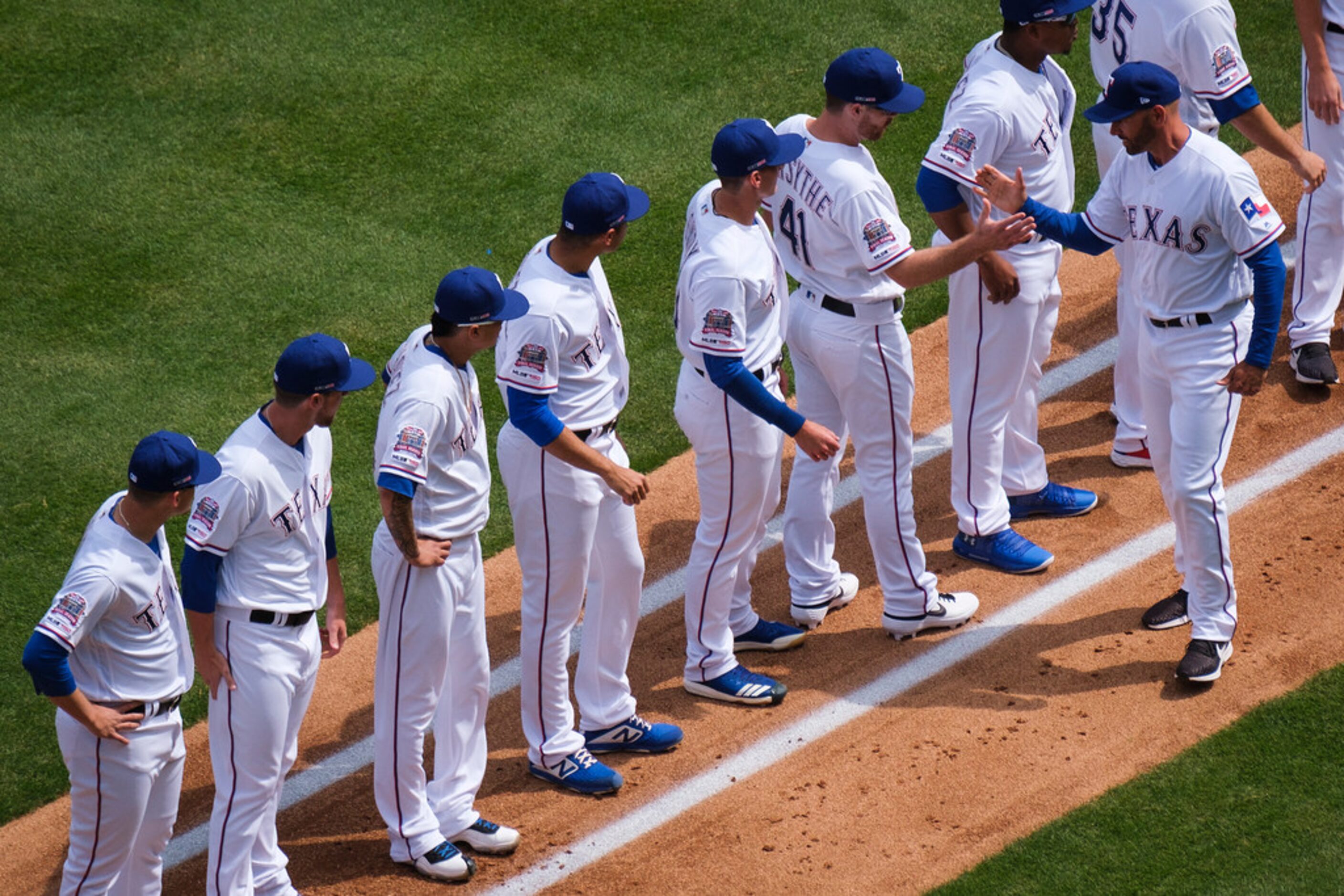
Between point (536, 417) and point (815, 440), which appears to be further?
point (815, 440)

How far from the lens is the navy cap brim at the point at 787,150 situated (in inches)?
208

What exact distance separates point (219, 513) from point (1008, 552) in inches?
122

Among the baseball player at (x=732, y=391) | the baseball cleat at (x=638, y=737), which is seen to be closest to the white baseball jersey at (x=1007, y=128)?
the baseball player at (x=732, y=391)

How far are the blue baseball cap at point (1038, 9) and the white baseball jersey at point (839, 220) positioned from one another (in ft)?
2.50

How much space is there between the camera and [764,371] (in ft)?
18.1

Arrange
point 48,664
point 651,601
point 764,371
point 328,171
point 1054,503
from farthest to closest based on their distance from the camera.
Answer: point 328,171
point 1054,503
point 651,601
point 764,371
point 48,664

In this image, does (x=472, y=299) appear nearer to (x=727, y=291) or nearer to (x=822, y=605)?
(x=727, y=291)

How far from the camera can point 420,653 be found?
499cm

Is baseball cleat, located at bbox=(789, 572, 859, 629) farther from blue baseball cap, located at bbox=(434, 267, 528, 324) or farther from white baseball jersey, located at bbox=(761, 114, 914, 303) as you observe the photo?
blue baseball cap, located at bbox=(434, 267, 528, 324)

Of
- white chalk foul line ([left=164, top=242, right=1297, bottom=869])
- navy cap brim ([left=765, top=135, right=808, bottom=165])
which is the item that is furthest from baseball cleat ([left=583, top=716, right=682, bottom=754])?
navy cap brim ([left=765, top=135, right=808, bottom=165])

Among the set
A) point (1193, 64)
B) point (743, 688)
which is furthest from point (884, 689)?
point (1193, 64)

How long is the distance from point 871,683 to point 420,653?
1727mm

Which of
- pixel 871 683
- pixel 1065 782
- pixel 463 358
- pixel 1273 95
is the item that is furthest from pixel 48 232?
pixel 1273 95

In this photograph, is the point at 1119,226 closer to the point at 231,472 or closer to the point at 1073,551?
the point at 1073,551
